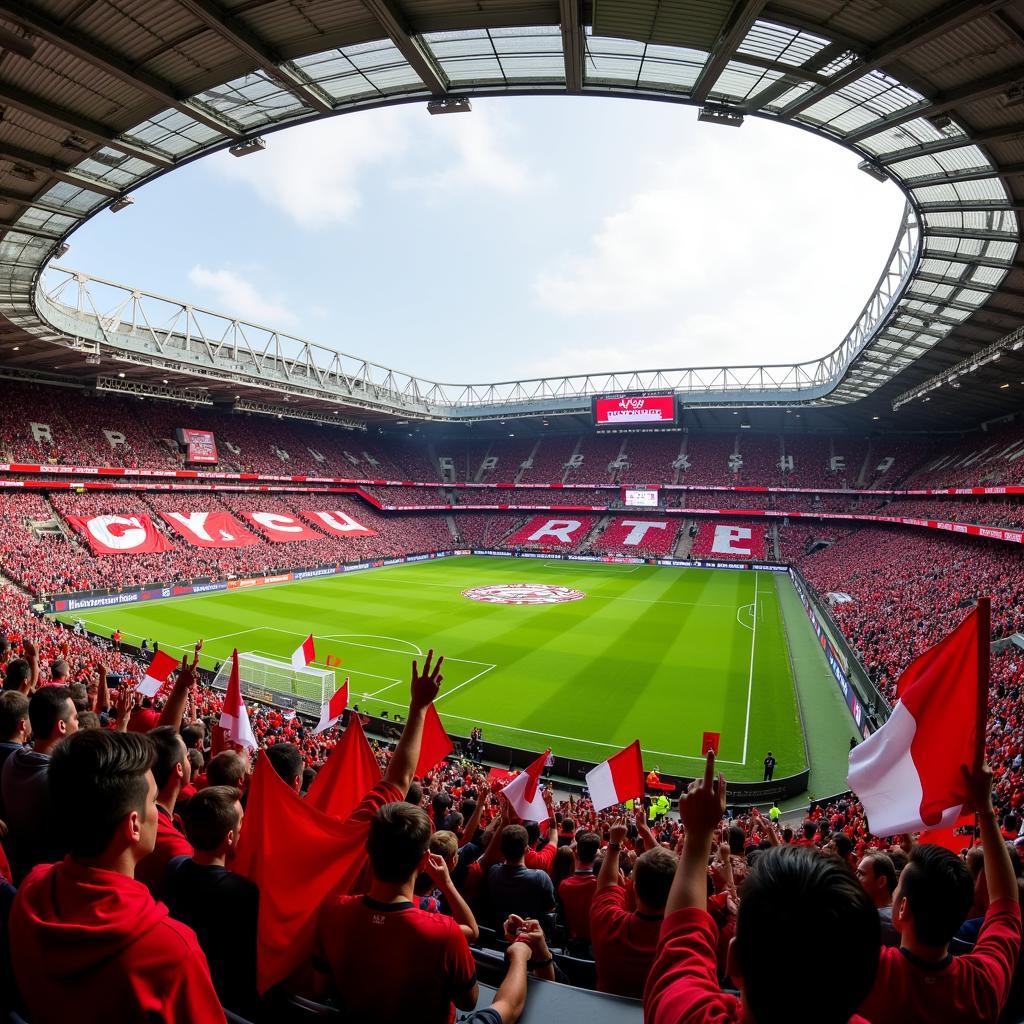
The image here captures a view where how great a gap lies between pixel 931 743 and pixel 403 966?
3.79 meters

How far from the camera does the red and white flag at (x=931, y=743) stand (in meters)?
3.99

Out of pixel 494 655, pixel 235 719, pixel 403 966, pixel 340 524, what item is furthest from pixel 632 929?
pixel 340 524

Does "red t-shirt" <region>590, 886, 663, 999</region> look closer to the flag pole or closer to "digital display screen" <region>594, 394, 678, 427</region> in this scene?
the flag pole

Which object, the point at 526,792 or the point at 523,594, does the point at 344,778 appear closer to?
the point at 526,792

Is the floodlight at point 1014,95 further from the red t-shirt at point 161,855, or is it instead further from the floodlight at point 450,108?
the red t-shirt at point 161,855

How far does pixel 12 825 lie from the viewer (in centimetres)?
387

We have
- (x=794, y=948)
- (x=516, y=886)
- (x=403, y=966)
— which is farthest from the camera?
(x=516, y=886)

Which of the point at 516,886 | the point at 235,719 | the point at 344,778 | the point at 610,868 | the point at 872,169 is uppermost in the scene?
the point at 872,169

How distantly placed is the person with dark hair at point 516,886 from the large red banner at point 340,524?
5230 centimetres

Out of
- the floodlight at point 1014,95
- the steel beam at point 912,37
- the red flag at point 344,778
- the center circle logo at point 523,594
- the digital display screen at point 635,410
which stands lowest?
the center circle logo at point 523,594

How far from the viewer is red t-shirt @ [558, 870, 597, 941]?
4.81 metres

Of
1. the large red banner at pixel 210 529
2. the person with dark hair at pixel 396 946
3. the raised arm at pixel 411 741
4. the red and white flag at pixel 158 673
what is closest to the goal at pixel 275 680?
the red and white flag at pixel 158 673

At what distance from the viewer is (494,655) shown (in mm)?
28438

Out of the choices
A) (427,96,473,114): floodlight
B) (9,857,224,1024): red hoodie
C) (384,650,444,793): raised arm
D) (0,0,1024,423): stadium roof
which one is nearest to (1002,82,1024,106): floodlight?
(0,0,1024,423): stadium roof
